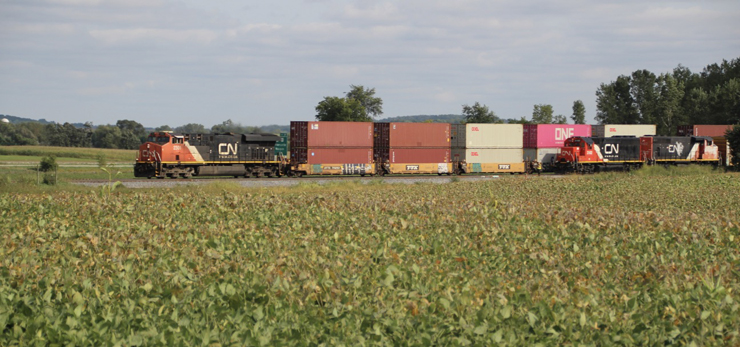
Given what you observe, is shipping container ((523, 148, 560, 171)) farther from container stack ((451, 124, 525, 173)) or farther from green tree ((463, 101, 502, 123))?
green tree ((463, 101, 502, 123))

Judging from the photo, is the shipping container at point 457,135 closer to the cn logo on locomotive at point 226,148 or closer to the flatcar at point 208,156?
the flatcar at point 208,156

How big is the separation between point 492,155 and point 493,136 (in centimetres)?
162

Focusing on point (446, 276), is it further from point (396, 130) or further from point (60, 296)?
point (396, 130)

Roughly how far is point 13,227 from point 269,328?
878 cm

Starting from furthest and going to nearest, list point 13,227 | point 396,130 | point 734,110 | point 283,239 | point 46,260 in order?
1. point 734,110
2. point 396,130
3. point 13,227
4. point 283,239
5. point 46,260

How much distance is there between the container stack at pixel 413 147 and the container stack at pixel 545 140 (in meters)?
7.55

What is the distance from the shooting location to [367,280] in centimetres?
911

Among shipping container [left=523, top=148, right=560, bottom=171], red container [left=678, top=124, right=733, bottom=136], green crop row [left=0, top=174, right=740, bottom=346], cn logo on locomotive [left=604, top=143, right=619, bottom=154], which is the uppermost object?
red container [left=678, top=124, right=733, bottom=136]

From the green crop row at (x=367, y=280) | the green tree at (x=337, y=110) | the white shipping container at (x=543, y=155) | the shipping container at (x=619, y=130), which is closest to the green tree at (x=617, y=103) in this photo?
the green tree at (x=337, y=110)

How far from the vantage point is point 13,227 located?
13.4 meters

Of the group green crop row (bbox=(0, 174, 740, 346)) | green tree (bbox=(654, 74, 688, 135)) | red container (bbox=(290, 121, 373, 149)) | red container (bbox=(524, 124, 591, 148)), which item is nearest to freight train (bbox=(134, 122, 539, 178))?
red container (bbox=(290, 121, 373, 149))

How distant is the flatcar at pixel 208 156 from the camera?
46.1 m

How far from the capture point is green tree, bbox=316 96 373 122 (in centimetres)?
10875

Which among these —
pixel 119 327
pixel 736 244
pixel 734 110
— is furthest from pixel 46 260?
pixel 734 110
